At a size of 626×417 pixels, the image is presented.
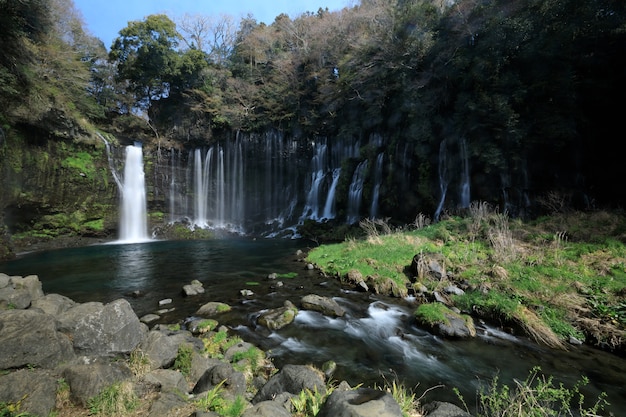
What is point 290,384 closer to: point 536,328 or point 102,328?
point 102,328

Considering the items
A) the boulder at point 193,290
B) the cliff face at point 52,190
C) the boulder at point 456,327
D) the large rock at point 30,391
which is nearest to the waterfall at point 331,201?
the boulder at point 193,290

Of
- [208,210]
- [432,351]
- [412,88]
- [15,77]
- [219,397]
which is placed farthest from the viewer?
[208,210]

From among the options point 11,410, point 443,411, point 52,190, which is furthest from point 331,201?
point 11,410

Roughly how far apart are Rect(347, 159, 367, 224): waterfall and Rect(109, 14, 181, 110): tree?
2312cm

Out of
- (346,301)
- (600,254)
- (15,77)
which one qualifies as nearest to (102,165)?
(15,77)

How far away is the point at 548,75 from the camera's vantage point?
14070mm

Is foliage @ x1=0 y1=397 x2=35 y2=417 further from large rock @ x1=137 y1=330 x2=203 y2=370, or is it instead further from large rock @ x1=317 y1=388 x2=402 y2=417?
large rock @ x1=317 y1=388 x2=402 y2=417

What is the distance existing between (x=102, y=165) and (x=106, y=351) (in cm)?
2650

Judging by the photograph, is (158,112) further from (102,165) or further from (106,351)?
(106,351)

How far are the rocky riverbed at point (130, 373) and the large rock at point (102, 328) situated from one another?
1 centimetres

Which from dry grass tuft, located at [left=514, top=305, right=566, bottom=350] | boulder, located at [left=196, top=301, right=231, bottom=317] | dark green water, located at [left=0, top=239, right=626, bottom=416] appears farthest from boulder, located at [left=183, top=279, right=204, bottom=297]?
dry grass tuft, located at [left=514, top=305, right=566, bottom=350]

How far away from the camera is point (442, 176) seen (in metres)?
18.7

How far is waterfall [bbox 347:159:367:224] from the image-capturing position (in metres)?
23.9

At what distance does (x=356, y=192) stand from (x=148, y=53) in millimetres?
26687
